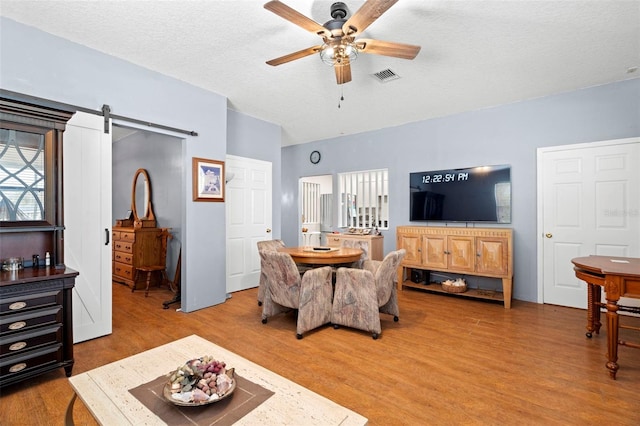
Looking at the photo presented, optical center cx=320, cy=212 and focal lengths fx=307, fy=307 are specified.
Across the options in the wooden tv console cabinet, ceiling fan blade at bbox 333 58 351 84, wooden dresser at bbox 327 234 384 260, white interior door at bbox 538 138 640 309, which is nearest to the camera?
ceiling fan blade at bbox 333 58 351 84

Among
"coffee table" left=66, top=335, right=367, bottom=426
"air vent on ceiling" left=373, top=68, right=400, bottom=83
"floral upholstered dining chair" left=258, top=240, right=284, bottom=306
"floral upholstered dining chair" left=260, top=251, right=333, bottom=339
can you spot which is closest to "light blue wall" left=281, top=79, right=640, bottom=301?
"air vent on ceiling" left=373, top=68, right=400, bottom=83

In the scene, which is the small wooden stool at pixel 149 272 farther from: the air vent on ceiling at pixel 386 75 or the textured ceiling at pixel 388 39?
the air vent on ceiling at pixel 386 75

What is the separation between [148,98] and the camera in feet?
11.1

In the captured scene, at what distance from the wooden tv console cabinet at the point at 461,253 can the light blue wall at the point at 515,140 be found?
51cm

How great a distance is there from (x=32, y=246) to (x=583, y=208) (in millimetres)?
5896

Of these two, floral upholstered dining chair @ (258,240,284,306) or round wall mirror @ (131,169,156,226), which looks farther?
round wall mirror @ (131,169,156,226)

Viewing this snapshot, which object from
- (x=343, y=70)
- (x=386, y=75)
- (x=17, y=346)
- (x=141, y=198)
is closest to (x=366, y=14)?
(x=343, y=70)

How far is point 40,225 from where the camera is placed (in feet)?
7.92

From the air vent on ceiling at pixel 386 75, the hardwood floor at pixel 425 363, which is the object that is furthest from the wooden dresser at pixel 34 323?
the air vent on ceiling at pixel 386 75

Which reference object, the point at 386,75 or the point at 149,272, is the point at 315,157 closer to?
the point at 386,75

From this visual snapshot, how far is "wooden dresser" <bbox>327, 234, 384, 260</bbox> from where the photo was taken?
527cm

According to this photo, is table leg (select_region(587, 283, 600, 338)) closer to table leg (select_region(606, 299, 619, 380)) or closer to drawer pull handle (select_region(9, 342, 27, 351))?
table leg (select_region(606, 299, 619, 380))

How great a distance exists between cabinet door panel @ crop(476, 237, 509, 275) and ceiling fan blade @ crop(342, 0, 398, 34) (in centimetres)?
326

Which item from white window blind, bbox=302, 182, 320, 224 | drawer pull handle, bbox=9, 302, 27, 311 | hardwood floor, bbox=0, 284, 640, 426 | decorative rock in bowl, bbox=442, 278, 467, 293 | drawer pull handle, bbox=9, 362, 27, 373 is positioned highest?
white window blind, bbox=302, 182, 320, 224
